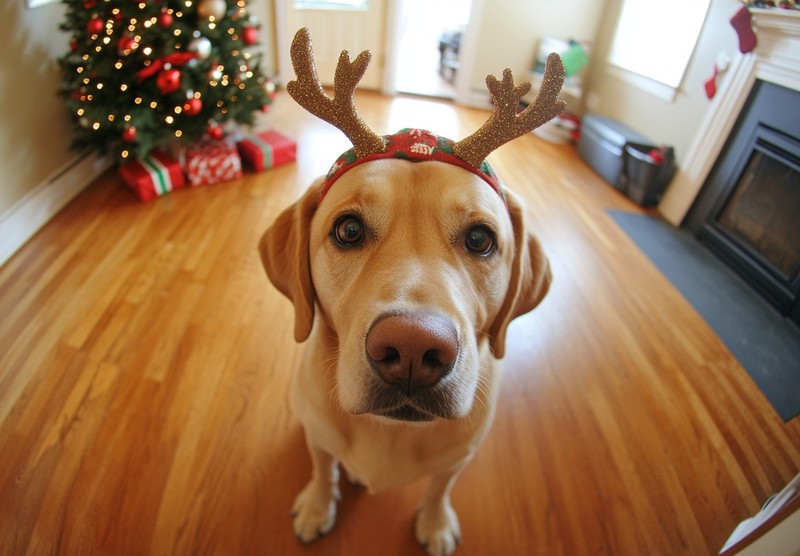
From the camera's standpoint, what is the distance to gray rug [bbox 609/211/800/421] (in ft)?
6.97

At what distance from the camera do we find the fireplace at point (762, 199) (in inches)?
103

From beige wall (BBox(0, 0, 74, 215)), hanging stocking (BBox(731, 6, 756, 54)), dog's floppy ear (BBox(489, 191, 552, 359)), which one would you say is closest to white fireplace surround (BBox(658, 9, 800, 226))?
hanging stocking (BBox(731, 6, 756, 54))

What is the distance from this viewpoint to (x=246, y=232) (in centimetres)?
277

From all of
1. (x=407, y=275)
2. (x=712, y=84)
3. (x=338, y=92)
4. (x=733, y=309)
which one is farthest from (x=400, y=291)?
(x=712, y=84)

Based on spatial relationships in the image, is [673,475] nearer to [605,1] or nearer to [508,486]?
[508,486]

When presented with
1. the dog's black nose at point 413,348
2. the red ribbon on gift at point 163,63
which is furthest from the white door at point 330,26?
the dog's black nose at point 413,348

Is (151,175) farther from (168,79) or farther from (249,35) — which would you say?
(249,35)

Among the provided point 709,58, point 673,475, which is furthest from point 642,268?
point 709,58

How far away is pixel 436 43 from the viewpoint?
674cm

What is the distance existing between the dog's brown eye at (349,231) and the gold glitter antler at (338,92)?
169mm

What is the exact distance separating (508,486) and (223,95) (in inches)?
119

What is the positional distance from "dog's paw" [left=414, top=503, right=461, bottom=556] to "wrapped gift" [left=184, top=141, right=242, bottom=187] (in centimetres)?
288

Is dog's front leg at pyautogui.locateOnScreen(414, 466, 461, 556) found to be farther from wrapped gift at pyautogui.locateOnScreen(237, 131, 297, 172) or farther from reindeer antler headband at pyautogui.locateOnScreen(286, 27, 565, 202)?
wrapped gift at pyautogui.locateOnScreen(237, 131, 297, 172)

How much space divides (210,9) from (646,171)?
360 centimetres
